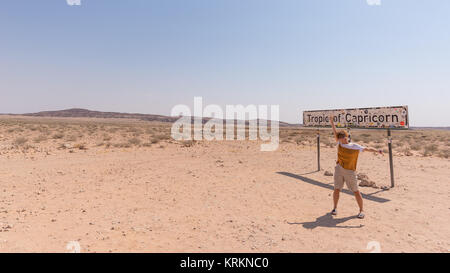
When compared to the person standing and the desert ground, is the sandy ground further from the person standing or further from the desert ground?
the person standing

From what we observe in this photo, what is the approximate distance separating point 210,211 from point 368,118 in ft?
22.0

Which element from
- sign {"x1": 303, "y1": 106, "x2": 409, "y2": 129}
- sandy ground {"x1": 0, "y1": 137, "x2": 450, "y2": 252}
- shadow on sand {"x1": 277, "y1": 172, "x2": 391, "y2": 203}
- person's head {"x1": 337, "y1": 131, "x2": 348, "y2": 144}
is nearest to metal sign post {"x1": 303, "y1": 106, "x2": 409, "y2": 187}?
sign {"x1": 303, "y1": 106, "x2": 409, "y2": 129}

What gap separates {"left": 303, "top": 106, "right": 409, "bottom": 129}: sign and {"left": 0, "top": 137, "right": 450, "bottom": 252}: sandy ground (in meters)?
2.06

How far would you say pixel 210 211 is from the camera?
535 centimetres

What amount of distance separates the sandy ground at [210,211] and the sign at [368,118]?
206 centimetres

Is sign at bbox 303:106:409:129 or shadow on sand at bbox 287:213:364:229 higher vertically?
sign at bbox 303:106:409:129

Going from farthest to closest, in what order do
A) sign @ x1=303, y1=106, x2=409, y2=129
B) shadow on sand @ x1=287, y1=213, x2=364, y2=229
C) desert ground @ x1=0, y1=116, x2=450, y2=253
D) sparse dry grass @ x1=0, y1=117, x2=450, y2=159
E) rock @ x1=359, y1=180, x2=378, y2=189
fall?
sparse dry grass @ x1=0, y1=117, x2=450, y2=159, rock @ x1=359, y1=180, x2=378, y2=189, sign @ x1=303, y1=106, x2=409, y2=129, shadow on sand @ x1=287, y1=213, x2=364, y2=229, desert ground @ x1=0, y1=116, x2=450, y2=253

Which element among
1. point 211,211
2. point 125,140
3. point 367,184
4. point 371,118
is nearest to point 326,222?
point 211,211

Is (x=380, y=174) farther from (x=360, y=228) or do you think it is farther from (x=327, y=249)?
(x=327, y=249)

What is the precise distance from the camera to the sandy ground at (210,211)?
3816 millimetres

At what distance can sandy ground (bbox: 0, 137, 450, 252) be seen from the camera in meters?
3.82

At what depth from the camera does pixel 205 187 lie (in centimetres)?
745
